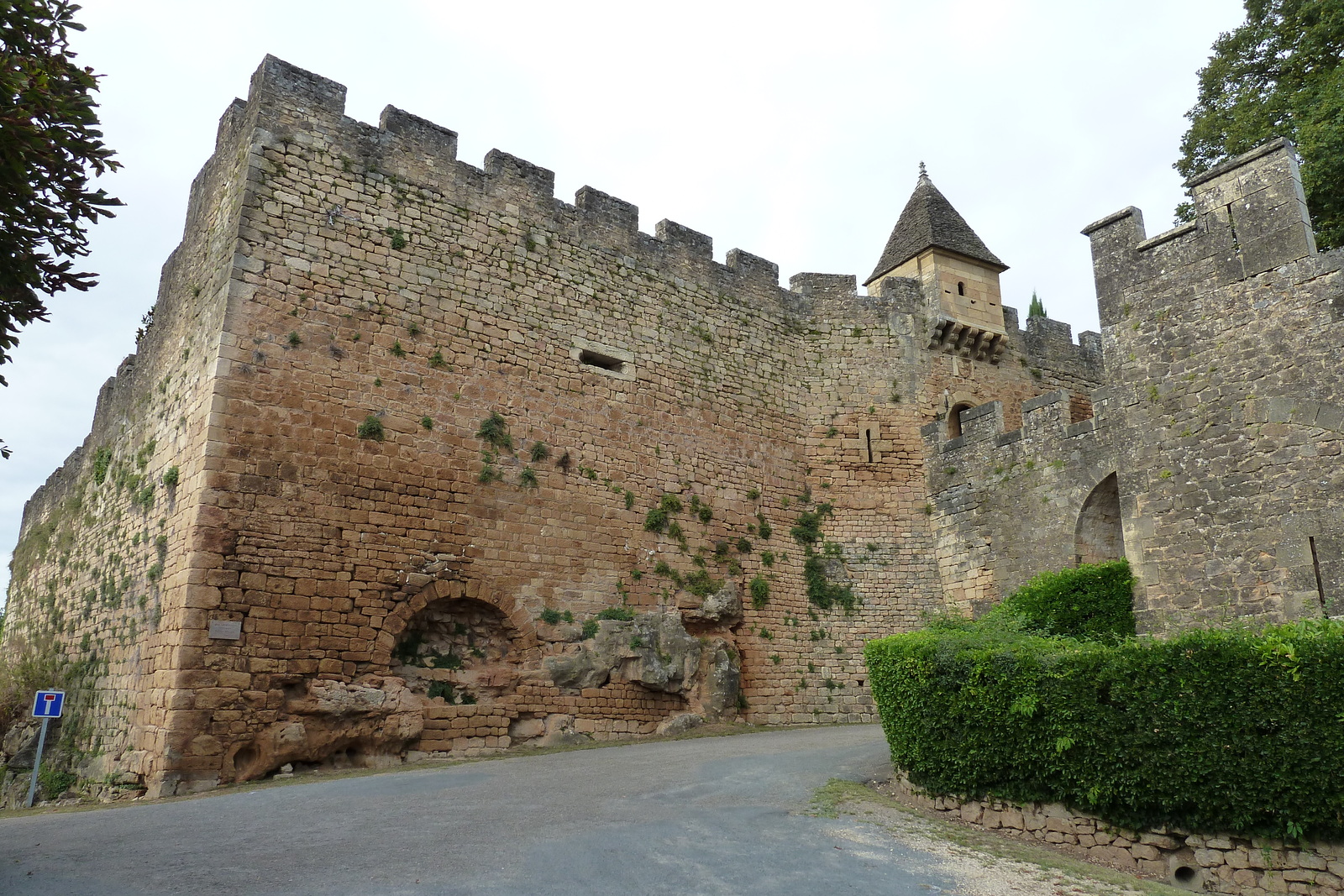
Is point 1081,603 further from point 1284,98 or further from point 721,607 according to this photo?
point 1284,98

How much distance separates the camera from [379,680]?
11.0 meters

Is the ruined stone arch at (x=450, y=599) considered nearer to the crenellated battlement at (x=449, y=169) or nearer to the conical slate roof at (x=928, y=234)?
the crenellated battlement at (x=449, y=169)

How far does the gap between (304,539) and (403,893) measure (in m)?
6.65

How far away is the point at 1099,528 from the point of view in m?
14.7

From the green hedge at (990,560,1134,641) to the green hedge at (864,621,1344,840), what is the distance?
150 inches

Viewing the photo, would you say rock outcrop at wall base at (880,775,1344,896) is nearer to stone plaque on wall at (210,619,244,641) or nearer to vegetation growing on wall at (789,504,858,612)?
stone plaque on wall at (210,619,244,641)

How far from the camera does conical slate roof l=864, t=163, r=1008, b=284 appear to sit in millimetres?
18969

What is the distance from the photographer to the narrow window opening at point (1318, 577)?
1028cm

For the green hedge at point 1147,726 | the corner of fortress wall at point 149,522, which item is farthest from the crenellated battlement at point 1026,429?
the corner of fortress wall at point 149,522

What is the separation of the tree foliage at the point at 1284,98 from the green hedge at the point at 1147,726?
1027 cm

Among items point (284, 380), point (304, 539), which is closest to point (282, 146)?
point (284, 380)

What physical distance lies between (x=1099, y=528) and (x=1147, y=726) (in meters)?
8.59

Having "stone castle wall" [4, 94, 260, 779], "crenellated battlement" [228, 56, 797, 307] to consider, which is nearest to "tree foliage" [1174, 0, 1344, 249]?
"crenellated battlement" [228, 56, 797, 307]

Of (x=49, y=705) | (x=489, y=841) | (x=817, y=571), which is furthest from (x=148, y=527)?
(x=817, y=571)
